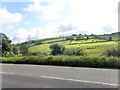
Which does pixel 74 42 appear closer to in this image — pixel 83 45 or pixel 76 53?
pixel 83 45

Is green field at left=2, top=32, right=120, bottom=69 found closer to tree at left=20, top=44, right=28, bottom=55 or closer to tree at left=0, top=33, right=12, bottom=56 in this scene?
tree at left=20, top=44, right=28, bottom=55

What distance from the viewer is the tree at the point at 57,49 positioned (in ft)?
90.3

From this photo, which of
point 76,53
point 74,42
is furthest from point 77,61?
point 74,42

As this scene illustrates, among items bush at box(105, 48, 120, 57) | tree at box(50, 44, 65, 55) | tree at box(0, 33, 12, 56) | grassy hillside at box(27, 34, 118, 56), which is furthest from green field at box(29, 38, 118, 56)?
bush at box(105, 48, 120, 57)

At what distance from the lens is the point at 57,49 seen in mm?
29516

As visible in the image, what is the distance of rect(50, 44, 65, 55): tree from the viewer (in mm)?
27514

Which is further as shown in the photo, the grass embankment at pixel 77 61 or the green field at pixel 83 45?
the green field at pixel 83 45

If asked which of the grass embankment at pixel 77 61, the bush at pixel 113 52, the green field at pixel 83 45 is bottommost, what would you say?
the grass embankment at pixel 77 61

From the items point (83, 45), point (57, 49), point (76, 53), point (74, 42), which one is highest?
point (74, 42)

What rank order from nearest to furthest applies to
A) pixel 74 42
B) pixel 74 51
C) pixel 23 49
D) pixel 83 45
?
1. pixel 74 51
2. pixel 83 45
3. pixel 74 42
4. pixel 23 49

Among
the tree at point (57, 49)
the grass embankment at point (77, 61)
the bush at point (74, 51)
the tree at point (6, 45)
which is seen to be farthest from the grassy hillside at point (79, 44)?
the grass embankment at point (77, 61)

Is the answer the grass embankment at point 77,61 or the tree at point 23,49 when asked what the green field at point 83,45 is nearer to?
the tree at point 23,49

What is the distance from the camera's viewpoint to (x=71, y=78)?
45.2 ft

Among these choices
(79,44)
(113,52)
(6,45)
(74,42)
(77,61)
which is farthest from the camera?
(6,45)
